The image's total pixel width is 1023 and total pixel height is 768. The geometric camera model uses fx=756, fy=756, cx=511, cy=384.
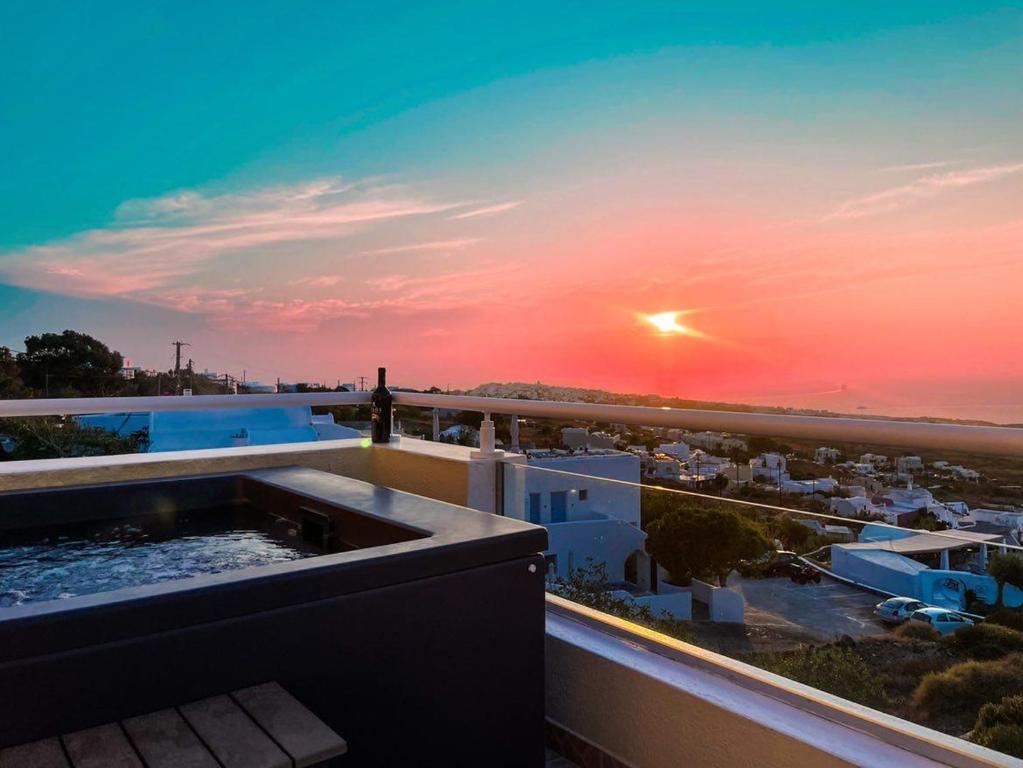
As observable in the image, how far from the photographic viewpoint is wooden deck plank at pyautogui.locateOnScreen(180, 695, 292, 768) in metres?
0.94

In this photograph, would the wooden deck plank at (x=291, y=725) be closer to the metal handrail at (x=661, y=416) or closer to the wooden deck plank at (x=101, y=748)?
the wooden deck plank at (x=101, y=748)

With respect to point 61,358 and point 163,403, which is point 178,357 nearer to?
point 61,358

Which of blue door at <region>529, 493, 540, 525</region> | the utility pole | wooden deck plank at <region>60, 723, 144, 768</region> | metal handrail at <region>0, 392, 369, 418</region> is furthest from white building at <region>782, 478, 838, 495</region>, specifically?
the utility pole

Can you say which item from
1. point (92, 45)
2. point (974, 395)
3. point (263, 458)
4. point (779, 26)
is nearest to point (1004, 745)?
point (974, 395)

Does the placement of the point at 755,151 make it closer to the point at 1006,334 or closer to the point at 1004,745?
the point at 1006,334

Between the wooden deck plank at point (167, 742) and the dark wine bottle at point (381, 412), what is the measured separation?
236 cm

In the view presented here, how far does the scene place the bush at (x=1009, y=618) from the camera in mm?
1254

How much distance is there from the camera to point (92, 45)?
7.59m

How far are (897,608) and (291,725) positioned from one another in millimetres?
1100

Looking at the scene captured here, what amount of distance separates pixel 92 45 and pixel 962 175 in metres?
8.96

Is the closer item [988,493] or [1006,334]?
[988,493]

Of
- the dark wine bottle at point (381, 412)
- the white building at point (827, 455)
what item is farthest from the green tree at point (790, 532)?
the dark wine bottle at point (381, 412)

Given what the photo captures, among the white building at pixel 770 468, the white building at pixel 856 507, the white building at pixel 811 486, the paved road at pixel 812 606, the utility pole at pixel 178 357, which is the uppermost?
the utility pole at pixel 178 357

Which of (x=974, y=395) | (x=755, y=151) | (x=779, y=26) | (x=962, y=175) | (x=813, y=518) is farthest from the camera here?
(x=962, y=175)
